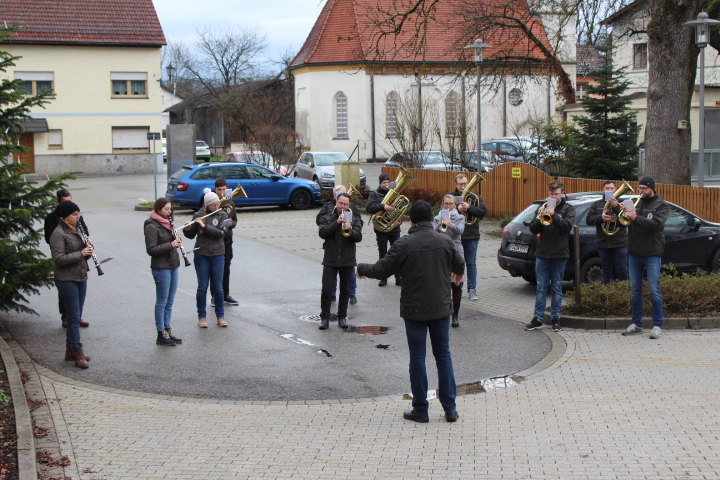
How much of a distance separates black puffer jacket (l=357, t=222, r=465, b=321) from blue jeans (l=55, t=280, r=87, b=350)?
144 inches

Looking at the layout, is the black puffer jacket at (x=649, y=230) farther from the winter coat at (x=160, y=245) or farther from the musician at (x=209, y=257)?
the winter coat at (x=160, y=245)

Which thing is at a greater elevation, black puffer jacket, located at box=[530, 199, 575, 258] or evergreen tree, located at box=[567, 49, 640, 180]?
evergreen tree, located at box=[567, 49, 640, 180]

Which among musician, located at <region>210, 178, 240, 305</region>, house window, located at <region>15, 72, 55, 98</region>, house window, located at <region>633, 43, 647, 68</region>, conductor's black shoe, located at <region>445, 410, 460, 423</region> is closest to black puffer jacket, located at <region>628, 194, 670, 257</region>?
conductor's black shoe, located at <region>445, 410, 460, 423</region>

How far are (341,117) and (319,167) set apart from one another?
60.0 feet

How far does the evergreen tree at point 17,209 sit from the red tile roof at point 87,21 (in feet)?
126

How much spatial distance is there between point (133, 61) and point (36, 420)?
43.1 meters

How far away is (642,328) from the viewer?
9.92m

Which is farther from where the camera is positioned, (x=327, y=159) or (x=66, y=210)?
(x=327, y=159)

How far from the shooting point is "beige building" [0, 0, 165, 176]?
45469mm

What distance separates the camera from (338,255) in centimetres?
1042

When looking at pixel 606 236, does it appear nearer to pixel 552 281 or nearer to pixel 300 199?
pixel 552 281

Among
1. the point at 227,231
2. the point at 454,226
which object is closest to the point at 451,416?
the point at 454,226

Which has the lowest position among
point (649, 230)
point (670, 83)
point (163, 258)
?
point (163, 258)

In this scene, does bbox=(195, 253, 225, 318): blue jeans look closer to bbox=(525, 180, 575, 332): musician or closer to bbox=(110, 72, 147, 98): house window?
bbox=(525, 180, 575, 332): musician
